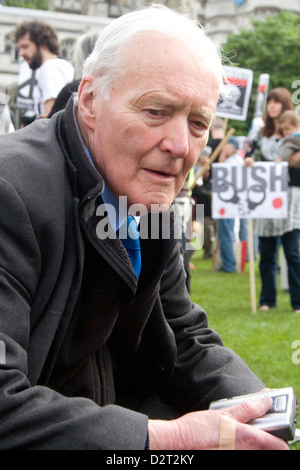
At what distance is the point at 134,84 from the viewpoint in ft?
6.06

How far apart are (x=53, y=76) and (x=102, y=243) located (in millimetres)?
4290

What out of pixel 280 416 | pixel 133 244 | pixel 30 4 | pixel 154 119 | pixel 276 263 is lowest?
pixel 276 263

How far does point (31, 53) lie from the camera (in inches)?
243

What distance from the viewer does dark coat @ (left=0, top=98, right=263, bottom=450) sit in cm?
154

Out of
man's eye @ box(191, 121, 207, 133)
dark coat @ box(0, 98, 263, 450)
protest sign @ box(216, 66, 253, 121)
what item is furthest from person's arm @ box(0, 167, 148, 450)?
protest sign @ box(216, 66, 253, 121)

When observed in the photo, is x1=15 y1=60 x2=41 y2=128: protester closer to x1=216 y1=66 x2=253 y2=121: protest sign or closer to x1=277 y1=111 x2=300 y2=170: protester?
x1=277 y1=111 x2=300 y2=170: protester

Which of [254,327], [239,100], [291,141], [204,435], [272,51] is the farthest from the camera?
[272,51]

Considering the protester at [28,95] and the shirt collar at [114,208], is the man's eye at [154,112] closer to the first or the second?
the shirt collar at [114,208]

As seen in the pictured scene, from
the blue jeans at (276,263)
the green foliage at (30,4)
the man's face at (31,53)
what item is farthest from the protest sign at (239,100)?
the green foliage at (30,4)

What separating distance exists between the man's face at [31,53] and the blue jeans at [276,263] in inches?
112

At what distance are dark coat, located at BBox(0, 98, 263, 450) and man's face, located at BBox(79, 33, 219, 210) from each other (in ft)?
0.35

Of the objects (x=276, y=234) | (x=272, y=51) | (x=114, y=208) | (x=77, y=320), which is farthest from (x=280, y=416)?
(x=272, y=51)

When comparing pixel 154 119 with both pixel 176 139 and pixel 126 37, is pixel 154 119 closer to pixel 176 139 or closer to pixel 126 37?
pixel 176 139

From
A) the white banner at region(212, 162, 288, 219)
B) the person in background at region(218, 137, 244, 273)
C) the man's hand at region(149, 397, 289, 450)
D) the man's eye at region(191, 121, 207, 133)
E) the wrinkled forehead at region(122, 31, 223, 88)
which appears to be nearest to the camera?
the man's hand at region(149, 397, 289, 450)
